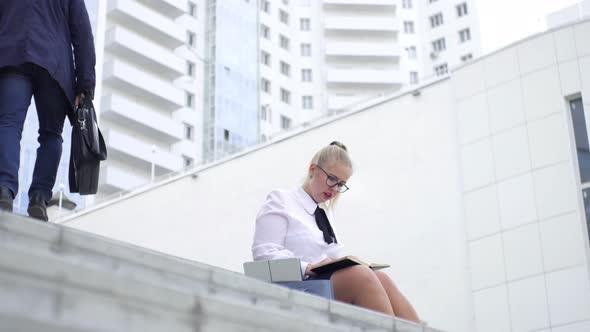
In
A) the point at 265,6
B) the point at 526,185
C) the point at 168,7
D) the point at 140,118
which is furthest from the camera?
the point at 265,6

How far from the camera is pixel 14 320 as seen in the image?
240 cm

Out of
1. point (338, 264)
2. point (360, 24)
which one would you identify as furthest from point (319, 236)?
point (360, 24)

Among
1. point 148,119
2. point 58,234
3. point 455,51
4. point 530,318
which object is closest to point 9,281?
point 58,234

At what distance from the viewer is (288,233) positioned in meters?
5.02

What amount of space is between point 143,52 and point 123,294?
43907 millimetres

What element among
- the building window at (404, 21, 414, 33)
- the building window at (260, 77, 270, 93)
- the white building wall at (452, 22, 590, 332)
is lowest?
the white building wall at (452, 22, 590, 332)

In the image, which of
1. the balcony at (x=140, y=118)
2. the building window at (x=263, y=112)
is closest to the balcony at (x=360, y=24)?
the building window at (x=263, y=112)

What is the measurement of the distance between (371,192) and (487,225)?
310cm

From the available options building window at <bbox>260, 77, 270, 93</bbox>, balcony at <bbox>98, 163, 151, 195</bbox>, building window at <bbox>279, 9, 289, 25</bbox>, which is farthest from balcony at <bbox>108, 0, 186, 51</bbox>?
building window at <bbox>279, 9, 289, 25</bbox>

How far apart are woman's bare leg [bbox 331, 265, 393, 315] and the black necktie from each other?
2.29 feet

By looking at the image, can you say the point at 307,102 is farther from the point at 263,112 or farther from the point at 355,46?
the point at 263,112

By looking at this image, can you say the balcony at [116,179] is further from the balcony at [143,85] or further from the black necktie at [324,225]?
the black necktie at [324,225]

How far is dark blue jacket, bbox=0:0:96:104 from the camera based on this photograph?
16.2 ft

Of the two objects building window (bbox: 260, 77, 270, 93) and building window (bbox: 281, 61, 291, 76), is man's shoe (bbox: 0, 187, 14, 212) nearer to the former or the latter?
building window (bbox: 260, 77, 270, 93)
